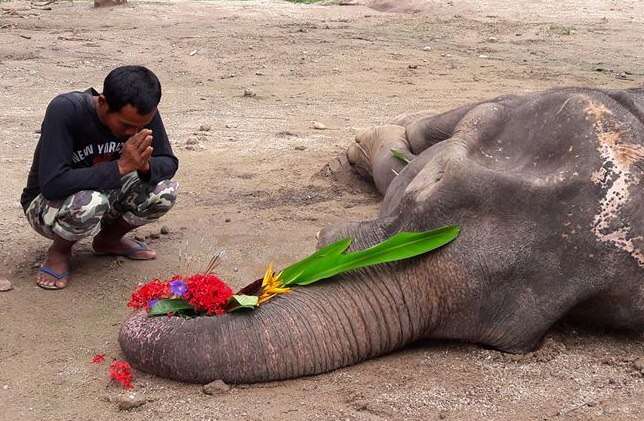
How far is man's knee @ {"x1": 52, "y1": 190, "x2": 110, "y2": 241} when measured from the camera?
396 cm

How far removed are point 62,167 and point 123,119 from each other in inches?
13.1

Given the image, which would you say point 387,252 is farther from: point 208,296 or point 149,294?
point 149,294

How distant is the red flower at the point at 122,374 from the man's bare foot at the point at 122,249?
1.33m

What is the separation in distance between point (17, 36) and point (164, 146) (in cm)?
730

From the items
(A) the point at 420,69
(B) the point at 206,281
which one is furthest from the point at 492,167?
(A) the point at 420,69

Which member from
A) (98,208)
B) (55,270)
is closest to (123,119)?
(98,208)

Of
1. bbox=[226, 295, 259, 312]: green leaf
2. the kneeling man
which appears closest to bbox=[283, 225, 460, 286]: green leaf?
bbox=[226, 295, 259, 312]: green leaf

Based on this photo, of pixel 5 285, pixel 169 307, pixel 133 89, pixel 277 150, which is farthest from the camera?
pixel 277 150

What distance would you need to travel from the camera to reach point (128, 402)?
118 inches

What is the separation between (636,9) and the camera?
14.1 m

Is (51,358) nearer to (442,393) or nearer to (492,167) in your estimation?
(442,393)

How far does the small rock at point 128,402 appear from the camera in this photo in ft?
9.84

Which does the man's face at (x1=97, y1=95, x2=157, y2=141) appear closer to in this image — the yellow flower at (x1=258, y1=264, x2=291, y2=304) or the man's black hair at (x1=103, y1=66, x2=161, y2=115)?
the man's black hair at (x1=103, y1=66, x2=161, y2=115)

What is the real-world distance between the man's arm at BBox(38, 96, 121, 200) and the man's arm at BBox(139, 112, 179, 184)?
0.25m
